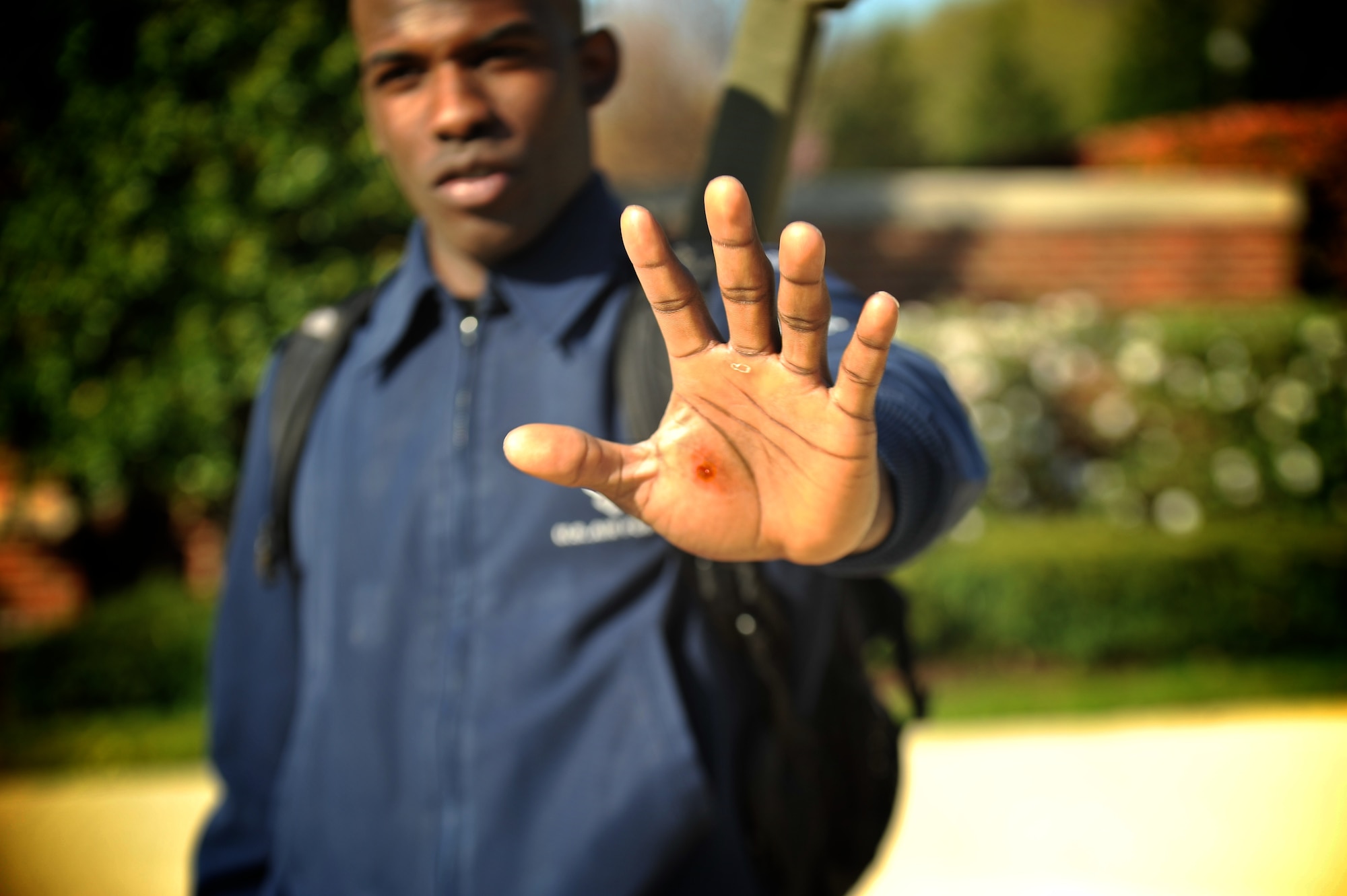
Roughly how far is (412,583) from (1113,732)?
13.2ft

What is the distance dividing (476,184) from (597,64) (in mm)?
286

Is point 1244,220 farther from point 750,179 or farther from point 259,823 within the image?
point 259,823

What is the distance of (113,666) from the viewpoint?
520 cm

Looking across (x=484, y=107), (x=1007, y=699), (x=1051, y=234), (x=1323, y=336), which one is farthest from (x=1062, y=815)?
(x=1051, y=234)

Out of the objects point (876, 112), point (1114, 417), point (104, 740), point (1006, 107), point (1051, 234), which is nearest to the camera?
point (104, 740)

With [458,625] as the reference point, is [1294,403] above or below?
below

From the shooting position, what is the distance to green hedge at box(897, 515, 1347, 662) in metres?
5.26

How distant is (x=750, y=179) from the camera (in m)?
1.48

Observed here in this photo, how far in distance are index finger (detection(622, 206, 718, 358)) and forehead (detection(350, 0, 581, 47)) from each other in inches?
23.6

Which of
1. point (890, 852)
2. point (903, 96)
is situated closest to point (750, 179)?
point (890, 852)

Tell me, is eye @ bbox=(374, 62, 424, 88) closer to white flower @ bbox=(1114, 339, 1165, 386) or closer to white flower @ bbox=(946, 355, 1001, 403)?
white flower @ bbox=(946, 355, 1001, 403)

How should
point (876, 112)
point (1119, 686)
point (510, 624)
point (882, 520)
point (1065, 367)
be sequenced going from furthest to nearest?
point (876, 112)
point (1065, 367)
point (1119, 686)
point (510, 624)
point (882, 520)

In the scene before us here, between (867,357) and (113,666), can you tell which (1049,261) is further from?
(867,357)

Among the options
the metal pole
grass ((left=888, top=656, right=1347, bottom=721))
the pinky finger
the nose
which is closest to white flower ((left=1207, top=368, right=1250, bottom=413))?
A: grass ((left=888, top=656, right=1347, bottom=721))
